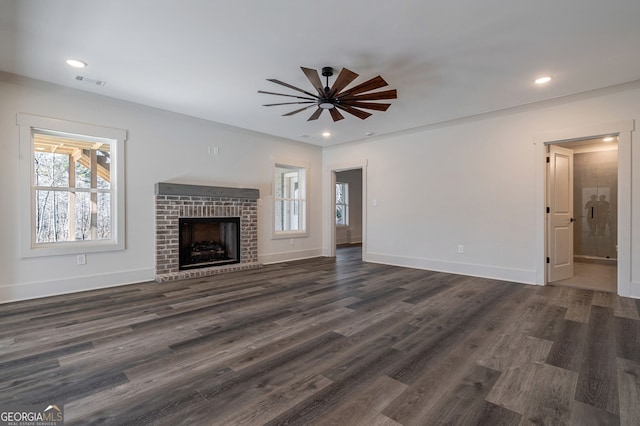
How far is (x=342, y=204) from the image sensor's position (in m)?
9.90

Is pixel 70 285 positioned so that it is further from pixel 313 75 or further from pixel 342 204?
pixel 342 204

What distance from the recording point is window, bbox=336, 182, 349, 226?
32.2 ft

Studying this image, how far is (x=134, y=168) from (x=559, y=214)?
6382 mm

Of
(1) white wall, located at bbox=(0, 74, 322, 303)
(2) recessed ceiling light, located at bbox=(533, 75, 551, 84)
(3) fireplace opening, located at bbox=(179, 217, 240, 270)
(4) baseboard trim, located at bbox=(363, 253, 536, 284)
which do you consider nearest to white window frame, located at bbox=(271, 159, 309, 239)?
(1) white wall, located at bbox=(0, 74, 322, 303)

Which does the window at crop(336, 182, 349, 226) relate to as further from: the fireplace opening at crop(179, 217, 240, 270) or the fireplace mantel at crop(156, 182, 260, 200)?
the fireplace opening at crop(179, 217, 240, 270)

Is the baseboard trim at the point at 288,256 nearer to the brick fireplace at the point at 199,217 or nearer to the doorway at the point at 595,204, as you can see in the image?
the brick fireplace at the point at 199,217

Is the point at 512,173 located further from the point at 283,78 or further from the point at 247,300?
Result: the point at 247,300

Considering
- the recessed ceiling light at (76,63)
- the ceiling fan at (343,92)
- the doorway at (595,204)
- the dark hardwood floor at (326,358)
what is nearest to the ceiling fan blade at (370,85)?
the ceiling fan at (343,92)

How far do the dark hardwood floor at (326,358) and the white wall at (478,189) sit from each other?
0.96 metres

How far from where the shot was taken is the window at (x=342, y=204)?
9.83 metres

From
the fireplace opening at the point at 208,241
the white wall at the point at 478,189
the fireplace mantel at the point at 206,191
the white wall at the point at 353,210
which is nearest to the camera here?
the white wall at the point at 478,189

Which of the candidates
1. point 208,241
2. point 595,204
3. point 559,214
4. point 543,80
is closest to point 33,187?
point 208,241

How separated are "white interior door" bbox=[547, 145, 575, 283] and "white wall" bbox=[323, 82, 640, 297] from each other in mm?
248

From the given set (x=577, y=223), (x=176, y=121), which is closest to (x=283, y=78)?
(x=176, y=121)
